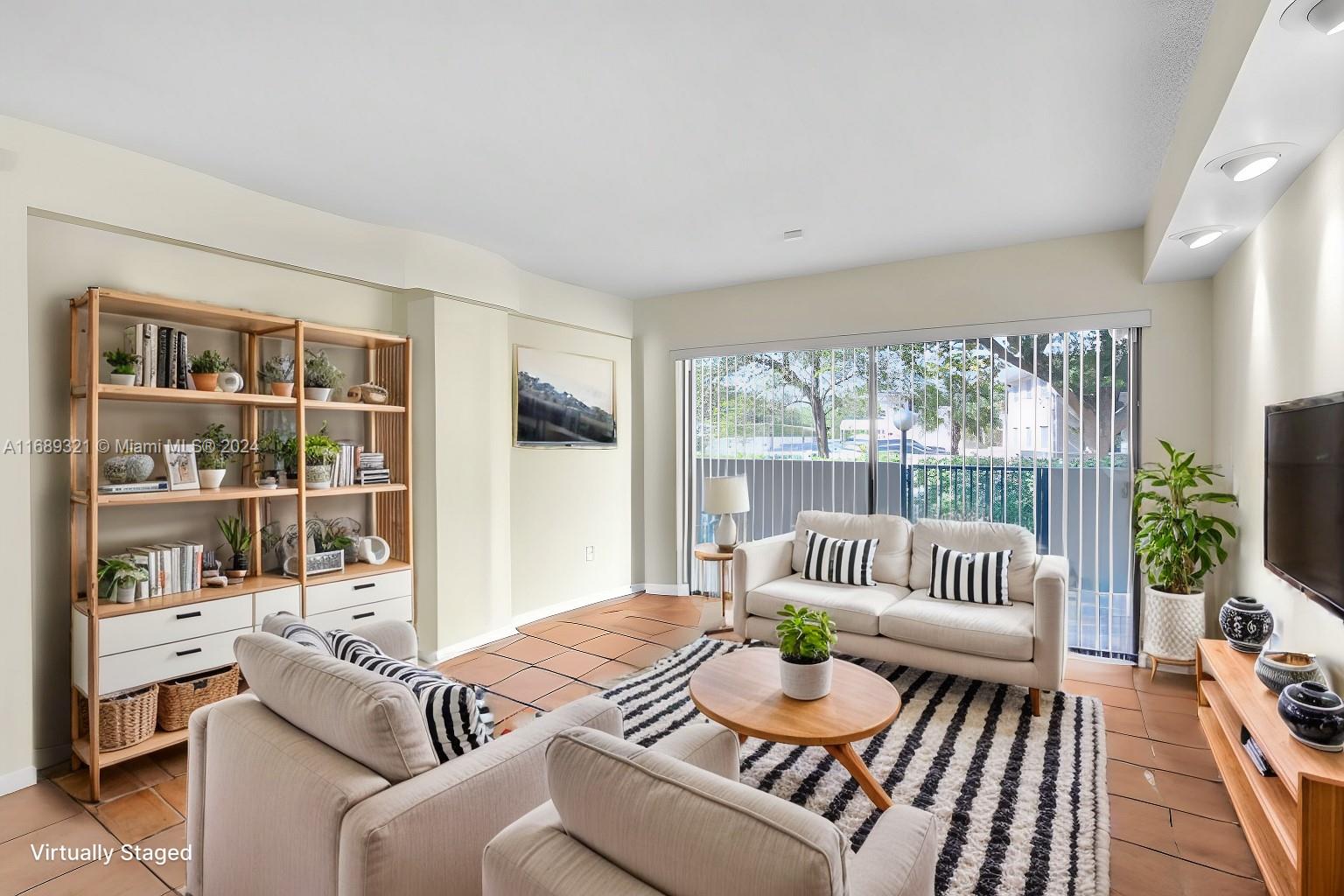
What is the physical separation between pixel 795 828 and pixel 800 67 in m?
2.24

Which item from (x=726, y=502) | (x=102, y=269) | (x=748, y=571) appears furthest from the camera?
(x=726, y=502)

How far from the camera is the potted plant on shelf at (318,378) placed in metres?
3.56

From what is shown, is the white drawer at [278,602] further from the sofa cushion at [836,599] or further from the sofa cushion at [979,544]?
the sofa cushion at [979,544]

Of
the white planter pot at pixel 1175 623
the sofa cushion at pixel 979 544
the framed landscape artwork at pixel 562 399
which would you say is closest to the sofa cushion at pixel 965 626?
the sofa cushion at pixel 979 544

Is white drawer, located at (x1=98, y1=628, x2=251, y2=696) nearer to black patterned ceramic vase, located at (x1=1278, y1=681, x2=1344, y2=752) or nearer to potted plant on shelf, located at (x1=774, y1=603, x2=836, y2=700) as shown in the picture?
potted plant on shelf, located at (x1=774, y1=603, x2=836, y2=700)

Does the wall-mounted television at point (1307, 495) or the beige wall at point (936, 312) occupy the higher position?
the beige wall at point (936, 312)

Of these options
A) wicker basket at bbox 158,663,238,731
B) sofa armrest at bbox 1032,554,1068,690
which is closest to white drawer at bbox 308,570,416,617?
wicker basket at bbox 158,663,238,731

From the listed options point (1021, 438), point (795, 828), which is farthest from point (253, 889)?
point (1021, 438)

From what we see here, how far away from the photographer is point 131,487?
285cm

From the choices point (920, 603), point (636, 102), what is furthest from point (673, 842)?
point (920, 603)

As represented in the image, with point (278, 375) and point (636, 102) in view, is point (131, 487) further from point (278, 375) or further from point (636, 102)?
point (636, 102)

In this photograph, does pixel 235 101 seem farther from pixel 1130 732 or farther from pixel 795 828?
pixel 1130 732

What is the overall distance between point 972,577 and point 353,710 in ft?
10.7

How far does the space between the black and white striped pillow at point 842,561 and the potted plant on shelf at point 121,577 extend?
3.44 m
